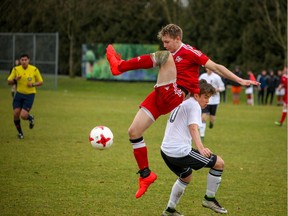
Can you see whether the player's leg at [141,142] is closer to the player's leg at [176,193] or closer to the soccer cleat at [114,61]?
the player's leg at [176,193]

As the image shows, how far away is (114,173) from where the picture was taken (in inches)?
454

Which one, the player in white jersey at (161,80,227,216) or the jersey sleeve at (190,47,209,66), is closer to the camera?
the player in white jersey at (161,80,227,216)

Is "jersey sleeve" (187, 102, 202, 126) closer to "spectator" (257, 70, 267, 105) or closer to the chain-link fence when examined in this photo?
"spectator" (257, 70, 267, 105)

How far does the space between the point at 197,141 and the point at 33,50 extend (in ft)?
115

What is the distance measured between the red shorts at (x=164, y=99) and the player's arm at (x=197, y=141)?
0.67 meters

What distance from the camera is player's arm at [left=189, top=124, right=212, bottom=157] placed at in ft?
24.3

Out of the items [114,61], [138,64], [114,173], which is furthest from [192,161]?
[114,173]

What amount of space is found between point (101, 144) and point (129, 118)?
15750 mm

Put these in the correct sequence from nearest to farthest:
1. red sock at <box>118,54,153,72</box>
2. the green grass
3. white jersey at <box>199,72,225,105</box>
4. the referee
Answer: red sock at <box>118,54,153,72</box>
the green grass
the referee
white jersey at <box>199,72,225,105</box>

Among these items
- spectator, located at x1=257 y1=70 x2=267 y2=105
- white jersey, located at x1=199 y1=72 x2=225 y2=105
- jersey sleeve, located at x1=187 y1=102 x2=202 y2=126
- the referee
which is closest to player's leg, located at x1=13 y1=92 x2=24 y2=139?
the referee

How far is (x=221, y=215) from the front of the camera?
335 inches

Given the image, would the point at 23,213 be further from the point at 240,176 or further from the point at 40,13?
the point at 40,13

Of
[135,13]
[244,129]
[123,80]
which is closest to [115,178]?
[244,129]

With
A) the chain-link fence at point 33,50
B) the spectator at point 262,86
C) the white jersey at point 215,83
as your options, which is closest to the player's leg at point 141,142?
the white jersey at point 215,83
